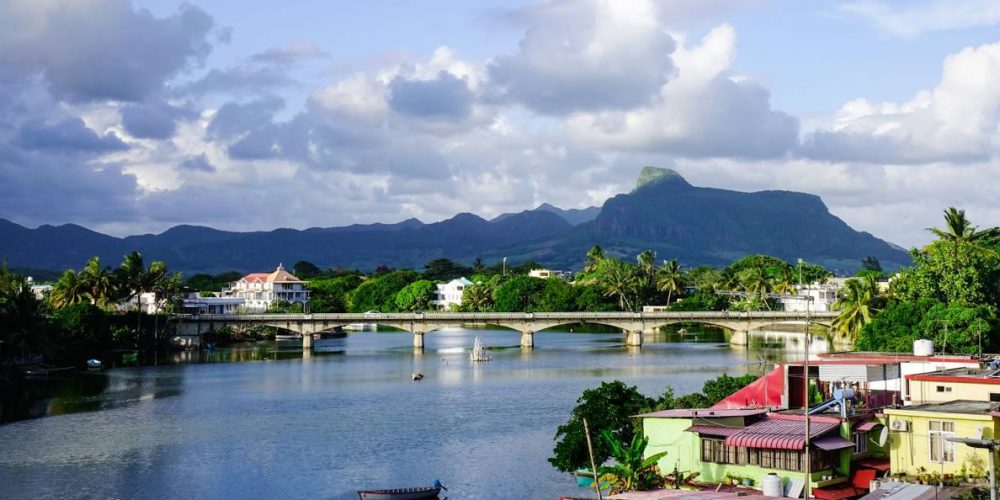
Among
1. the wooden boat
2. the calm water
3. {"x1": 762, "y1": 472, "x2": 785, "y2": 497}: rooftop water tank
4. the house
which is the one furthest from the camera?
the calm water

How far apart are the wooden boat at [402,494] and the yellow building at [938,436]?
72.4 ft

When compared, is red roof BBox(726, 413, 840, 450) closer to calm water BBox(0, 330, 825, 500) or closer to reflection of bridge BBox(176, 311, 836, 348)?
calm water BBox(0, 330, 825, 500)

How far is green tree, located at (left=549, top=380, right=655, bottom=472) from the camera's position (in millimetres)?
45812

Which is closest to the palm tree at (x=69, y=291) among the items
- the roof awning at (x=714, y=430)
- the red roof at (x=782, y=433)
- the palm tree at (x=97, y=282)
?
the palm tree at (x=97, y=282)

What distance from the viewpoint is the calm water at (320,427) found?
2073 inches

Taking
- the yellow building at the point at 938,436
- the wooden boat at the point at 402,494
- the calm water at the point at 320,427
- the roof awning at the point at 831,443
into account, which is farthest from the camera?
the calm water at the point at 320,427

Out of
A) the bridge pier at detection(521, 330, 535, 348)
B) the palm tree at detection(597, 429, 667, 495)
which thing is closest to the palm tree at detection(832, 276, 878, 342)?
the bridge pier at detection(521, 330, 535, 348)

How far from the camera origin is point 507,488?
50.3m

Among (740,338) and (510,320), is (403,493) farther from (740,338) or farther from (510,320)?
(740,338)

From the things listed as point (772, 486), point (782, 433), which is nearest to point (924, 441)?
point (782, 433)

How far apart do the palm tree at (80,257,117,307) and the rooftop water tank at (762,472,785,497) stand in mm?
122501

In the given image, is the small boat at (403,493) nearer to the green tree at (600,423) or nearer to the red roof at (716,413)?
the green tree at (600,423)

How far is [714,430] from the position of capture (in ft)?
115

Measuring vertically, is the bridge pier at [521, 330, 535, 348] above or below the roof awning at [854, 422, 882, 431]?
below
